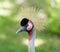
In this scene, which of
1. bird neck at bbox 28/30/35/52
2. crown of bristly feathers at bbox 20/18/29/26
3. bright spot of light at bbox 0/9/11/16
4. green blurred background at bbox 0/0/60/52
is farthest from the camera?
bright spot of light at bbox 0/9/11/16

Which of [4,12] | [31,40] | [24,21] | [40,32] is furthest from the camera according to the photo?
[4,12]

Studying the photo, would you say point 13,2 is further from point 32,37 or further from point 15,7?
point 32,37

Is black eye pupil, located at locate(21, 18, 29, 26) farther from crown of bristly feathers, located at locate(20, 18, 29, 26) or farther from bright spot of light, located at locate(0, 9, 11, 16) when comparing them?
bright spot of light, located at locate(0, 9, 11, 16)

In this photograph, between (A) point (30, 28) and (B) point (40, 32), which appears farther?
(B) point (40, 32)

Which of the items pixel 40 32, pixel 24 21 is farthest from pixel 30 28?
pixel 40 32

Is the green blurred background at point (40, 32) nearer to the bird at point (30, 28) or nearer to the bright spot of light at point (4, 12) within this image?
the bright spot of light at point (4, 12)

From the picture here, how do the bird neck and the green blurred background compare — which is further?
the green blurred background

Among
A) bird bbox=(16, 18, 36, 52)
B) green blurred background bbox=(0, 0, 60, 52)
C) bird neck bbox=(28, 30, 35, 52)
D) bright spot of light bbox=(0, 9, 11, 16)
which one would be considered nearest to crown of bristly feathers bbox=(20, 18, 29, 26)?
bird bbox=(16, 18, 36, 52)

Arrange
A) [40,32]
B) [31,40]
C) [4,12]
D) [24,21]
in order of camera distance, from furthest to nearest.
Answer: [4,12], [40,32], [31,40], [24,21]

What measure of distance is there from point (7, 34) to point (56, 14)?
87cm

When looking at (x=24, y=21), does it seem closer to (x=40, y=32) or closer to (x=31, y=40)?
(x=31, y=40)

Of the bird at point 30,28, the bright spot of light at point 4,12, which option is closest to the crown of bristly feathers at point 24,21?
the bird at point 30,28

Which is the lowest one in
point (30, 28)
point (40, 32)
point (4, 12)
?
point (40, 32)

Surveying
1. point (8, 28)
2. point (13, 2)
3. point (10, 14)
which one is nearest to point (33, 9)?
point (8, 28)
